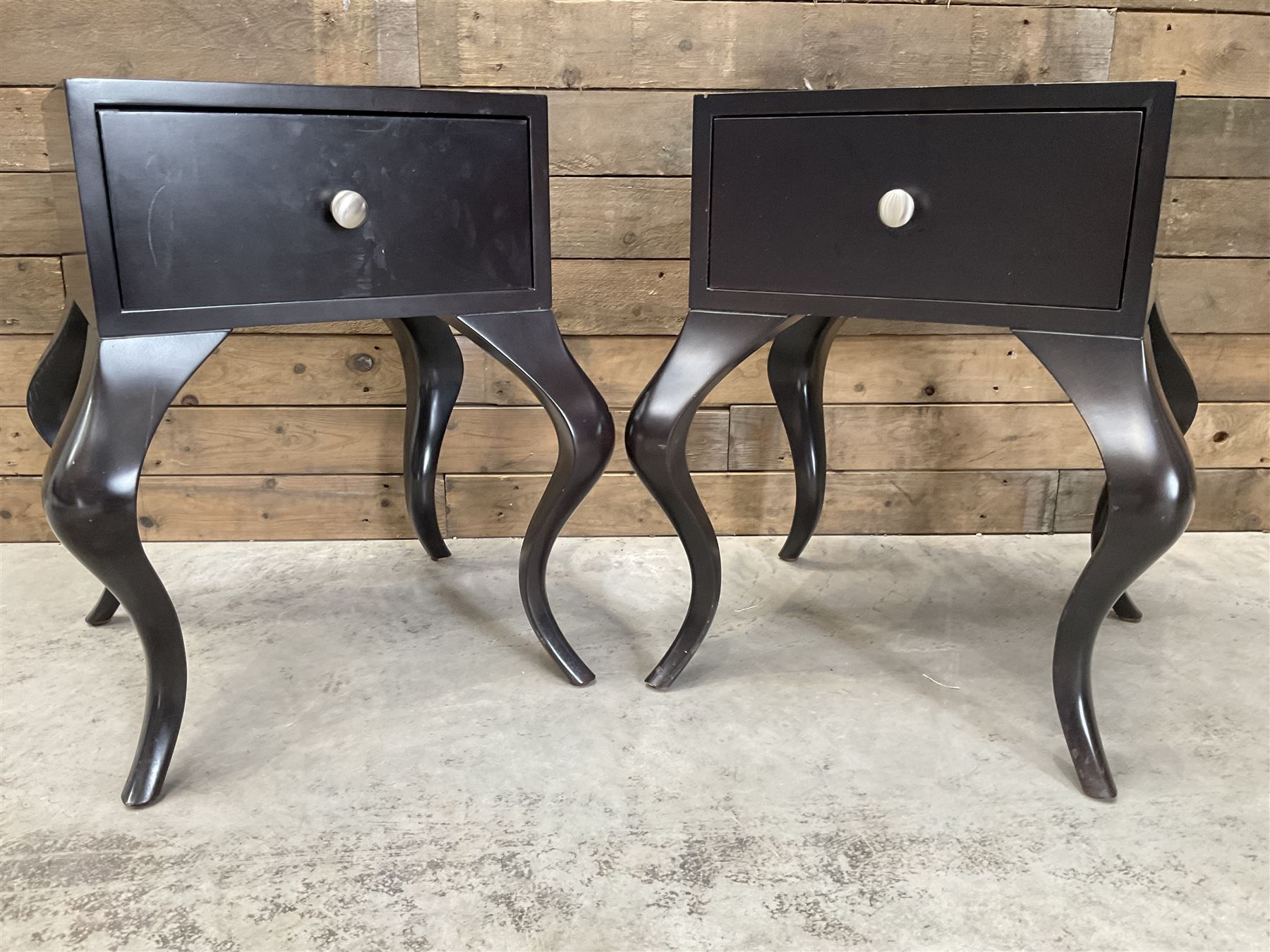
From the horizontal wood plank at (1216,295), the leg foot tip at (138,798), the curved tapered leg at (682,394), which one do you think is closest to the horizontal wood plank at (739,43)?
the horizontal wood plank at (1216,295)

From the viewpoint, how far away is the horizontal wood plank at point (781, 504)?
5.58 ft

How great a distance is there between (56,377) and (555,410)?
0.65 meters

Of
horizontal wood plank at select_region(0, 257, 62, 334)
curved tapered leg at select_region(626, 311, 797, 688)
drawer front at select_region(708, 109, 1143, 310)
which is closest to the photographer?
drawer front at select_region(708, 109, 1143, 310)

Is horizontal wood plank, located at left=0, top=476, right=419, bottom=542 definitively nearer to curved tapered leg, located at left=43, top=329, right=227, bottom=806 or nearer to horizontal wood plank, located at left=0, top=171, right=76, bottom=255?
horizontal wood plank, located at left=0, top=171, right=76, bottom=255

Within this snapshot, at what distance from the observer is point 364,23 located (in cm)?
147

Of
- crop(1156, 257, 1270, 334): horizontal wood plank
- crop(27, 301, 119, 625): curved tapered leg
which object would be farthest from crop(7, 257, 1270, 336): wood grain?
crop(27, 301, 119, 625): curved tapered leg

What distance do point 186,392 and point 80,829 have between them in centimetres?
86

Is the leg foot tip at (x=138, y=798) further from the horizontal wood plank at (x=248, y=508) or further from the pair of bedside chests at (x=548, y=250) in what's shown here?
the horizontal wood plank at (x=248, y=508)

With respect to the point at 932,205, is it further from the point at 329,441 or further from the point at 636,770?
the point at 329,441

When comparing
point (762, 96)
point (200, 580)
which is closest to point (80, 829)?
point (200, 580)

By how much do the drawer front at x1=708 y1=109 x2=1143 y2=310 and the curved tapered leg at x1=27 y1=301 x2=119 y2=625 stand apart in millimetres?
798

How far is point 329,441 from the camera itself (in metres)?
1.66

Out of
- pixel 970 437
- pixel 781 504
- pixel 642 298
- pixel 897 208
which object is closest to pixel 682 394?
pixel 897 208

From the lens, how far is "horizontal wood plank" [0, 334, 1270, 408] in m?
1.62
